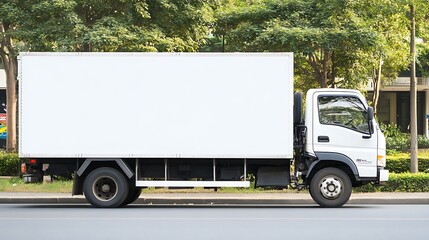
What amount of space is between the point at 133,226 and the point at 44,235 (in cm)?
172

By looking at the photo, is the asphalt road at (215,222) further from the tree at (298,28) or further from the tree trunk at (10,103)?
the tree trunk at (10,103)

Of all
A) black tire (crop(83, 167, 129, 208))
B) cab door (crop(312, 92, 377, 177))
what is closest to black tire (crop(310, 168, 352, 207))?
cab door (crop(312, 92, 377, 177))

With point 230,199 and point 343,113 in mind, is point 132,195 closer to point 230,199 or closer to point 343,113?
point 230,199

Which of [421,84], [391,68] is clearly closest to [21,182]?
[391,68]

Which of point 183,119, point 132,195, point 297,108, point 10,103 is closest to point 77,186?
point 132,195

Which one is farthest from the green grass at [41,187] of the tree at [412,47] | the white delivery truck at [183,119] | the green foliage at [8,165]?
the tree at [412,47]

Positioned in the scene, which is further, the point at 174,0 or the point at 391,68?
the point at 391,68

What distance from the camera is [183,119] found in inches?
711

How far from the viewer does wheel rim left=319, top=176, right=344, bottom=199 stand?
1794 cm

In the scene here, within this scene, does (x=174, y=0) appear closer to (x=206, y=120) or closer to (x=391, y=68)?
(x=206, y=120)

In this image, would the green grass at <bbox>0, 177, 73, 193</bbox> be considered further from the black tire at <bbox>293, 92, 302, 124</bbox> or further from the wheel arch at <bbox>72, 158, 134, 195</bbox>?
the black tire at <bbox>293, 92, 302, 124</bbox>

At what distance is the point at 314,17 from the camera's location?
25438 mm

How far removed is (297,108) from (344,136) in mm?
1163

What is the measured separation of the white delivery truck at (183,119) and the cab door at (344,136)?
0.02 m
